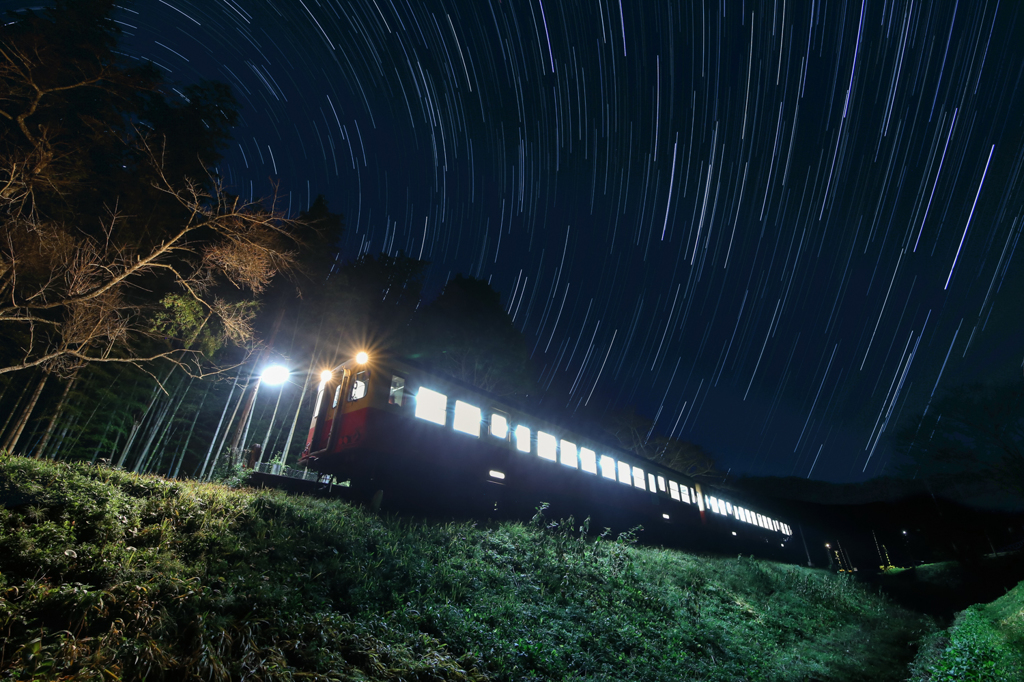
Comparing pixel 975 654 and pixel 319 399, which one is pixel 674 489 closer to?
pixel 975 654

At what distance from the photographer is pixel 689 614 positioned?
8.72 m

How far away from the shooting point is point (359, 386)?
34.3 feet

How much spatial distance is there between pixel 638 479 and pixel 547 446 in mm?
5086

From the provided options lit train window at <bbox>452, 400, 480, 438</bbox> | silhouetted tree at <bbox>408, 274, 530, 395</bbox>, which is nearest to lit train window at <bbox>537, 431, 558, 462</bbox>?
lit train window at <bbox>452, 400, 480, 438</bbox>

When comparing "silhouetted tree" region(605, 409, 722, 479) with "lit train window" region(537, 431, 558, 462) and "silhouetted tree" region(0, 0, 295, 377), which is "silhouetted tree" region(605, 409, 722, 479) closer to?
"lit train window" region(537, 431, 558, 462)

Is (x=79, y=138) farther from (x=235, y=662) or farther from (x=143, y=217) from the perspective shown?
(x=235, y=662)

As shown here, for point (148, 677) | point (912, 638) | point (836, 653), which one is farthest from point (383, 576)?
point (912, 638)

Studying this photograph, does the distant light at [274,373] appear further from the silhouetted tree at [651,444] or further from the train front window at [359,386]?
the silhouetted tree at [651,444]

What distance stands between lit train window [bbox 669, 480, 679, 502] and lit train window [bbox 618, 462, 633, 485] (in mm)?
2945

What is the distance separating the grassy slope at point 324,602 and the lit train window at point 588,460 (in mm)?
3544

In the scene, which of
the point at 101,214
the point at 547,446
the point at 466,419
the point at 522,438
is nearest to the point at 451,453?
the point at 466,419

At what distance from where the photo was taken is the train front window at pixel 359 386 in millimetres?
10258

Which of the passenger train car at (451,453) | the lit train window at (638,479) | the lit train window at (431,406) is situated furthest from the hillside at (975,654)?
the lit train window at (431,406)

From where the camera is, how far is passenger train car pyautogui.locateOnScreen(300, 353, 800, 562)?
32.1ft
